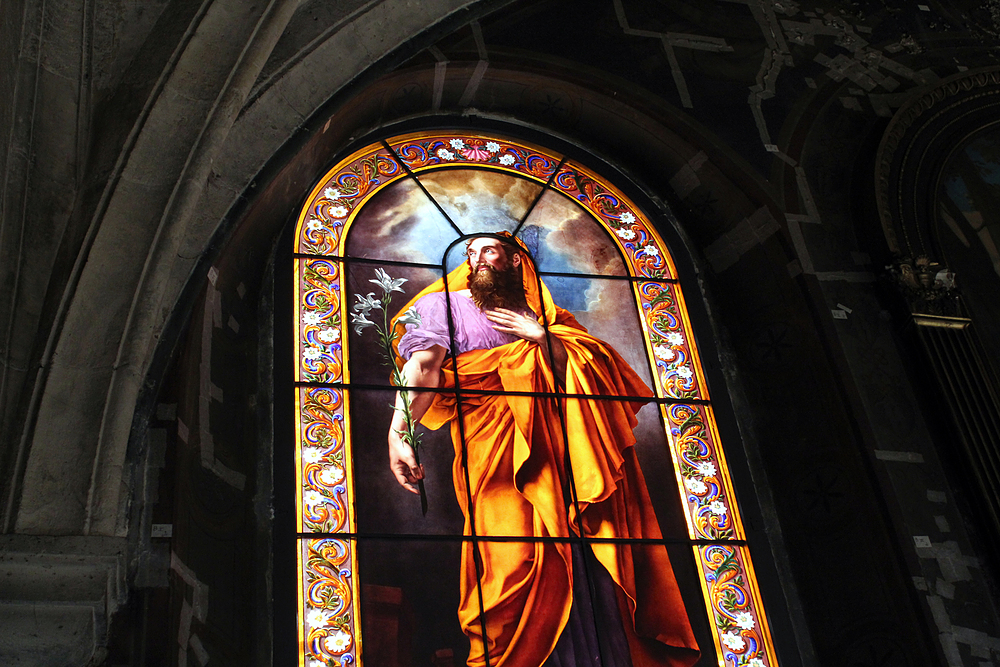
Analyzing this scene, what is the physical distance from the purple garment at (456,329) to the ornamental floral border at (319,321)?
1.05 feet

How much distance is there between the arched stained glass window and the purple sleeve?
0.01m

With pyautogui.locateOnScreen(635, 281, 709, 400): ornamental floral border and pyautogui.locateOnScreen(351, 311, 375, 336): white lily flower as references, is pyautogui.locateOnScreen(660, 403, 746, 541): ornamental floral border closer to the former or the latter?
pyautogui.locateOnScreen(635, 281, 709, 400): ornamental floral border

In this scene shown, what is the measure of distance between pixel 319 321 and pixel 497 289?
0.96m

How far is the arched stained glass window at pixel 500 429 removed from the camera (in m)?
4.61

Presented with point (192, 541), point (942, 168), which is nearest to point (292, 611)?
point (192, 541)

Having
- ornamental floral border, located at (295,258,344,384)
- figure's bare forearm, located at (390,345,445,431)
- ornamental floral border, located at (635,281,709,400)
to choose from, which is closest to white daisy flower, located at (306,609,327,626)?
figure's bare forearm, located at (390,345,445,431)

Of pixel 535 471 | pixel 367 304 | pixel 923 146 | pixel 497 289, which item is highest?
pixel 923 146

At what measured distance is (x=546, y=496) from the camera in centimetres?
504

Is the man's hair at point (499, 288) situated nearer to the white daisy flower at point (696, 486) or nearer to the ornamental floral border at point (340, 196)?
the ornamental floral border at point (340, 196)

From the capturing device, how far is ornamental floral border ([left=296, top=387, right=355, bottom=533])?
4.66m

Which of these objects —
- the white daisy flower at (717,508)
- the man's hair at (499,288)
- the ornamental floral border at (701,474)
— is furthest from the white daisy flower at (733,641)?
the man's hair at (499,288)

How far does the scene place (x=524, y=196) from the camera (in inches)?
243

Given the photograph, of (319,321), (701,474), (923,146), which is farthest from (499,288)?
(923,146)

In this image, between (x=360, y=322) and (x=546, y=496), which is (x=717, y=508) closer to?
(x=546, y=496)
